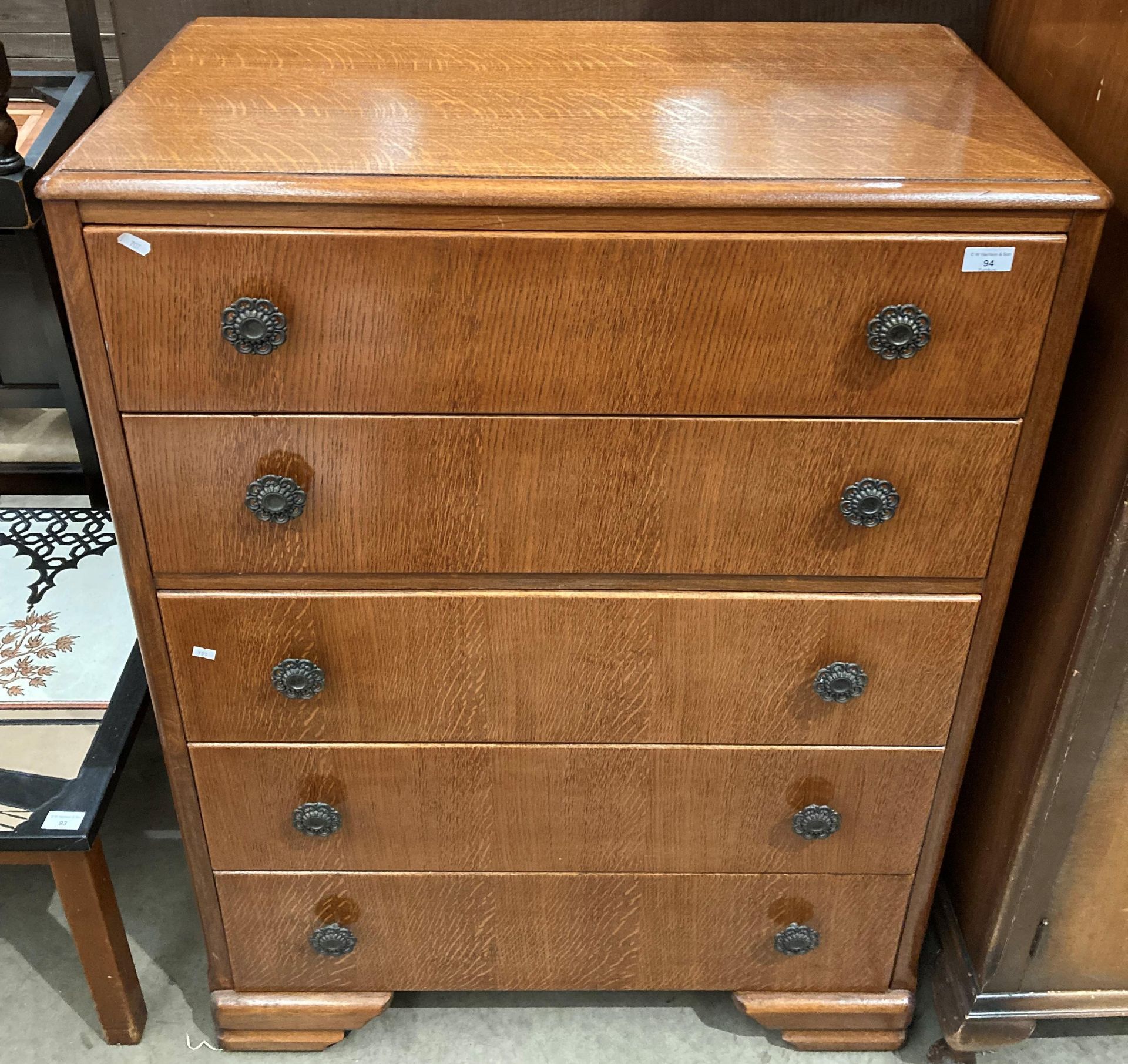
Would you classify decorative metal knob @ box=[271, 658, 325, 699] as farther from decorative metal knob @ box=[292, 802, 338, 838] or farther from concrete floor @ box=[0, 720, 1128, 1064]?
concrete floor @ box=[0, 720, 1128, 1064]

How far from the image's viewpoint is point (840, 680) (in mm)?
1050

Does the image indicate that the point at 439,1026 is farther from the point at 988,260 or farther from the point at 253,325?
the point at 988,260

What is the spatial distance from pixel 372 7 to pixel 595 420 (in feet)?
2.14

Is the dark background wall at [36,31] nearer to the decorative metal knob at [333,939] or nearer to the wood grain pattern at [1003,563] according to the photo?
the decorative metal knob at [333,939]

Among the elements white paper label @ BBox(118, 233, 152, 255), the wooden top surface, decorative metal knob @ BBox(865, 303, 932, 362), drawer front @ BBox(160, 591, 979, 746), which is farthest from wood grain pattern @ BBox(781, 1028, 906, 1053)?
white paper label @ BBox(118, 233, 152, 255)

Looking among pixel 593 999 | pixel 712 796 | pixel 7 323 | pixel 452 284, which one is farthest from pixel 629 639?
pixel 7 323

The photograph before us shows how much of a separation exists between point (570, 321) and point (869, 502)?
1.00 ft

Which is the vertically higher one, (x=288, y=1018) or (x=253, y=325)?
(x=253, y=325)

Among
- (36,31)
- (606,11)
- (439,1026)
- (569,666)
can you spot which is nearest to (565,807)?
(569,666)

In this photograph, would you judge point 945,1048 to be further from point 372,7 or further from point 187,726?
point 372,7

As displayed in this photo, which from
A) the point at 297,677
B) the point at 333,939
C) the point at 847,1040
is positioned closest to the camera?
the point at 297,677

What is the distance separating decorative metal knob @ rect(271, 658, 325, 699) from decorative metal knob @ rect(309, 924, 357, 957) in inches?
13.8

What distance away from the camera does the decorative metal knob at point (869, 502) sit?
0.94 meters

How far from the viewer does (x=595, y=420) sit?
915mm
